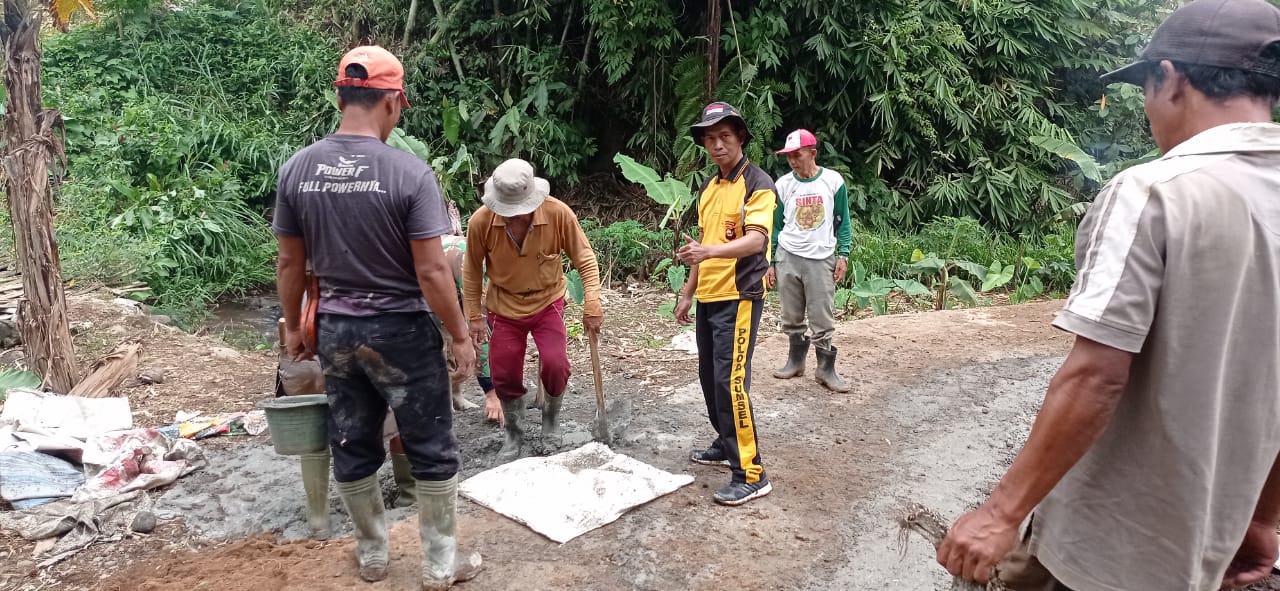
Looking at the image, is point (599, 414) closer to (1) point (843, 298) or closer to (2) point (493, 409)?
(2) point (493, 409)

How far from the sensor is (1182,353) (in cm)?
148

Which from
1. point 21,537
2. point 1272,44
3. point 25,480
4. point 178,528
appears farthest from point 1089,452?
point 25,480

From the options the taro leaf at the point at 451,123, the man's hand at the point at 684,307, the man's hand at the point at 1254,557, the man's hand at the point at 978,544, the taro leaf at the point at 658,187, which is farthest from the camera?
the taro leaf at the point at 451,123

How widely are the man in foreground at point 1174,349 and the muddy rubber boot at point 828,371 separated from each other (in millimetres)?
3985

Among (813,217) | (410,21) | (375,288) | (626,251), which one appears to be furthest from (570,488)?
(410,21)

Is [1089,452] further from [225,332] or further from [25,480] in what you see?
[225,332]

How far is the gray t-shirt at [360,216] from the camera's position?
9.14ft

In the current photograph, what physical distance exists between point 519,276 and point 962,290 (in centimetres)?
662

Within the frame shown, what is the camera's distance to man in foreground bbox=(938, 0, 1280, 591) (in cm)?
144

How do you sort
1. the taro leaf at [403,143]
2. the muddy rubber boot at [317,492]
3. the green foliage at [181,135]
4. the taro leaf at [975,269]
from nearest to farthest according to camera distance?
the muddy rubber boot at [317,492] → the taro leaf at [403,143] → the green foliage at [181,135] → the taro leaf at [975,269]

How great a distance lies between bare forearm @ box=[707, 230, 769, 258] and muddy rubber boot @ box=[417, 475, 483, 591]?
147 centimetres

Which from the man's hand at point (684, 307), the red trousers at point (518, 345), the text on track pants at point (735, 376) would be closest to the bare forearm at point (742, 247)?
the text on track pants at point (735, 376)

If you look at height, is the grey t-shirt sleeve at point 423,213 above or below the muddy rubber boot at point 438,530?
above

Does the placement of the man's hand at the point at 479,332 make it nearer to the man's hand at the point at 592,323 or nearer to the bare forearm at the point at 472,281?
the bare forearm at the point at 472,281
